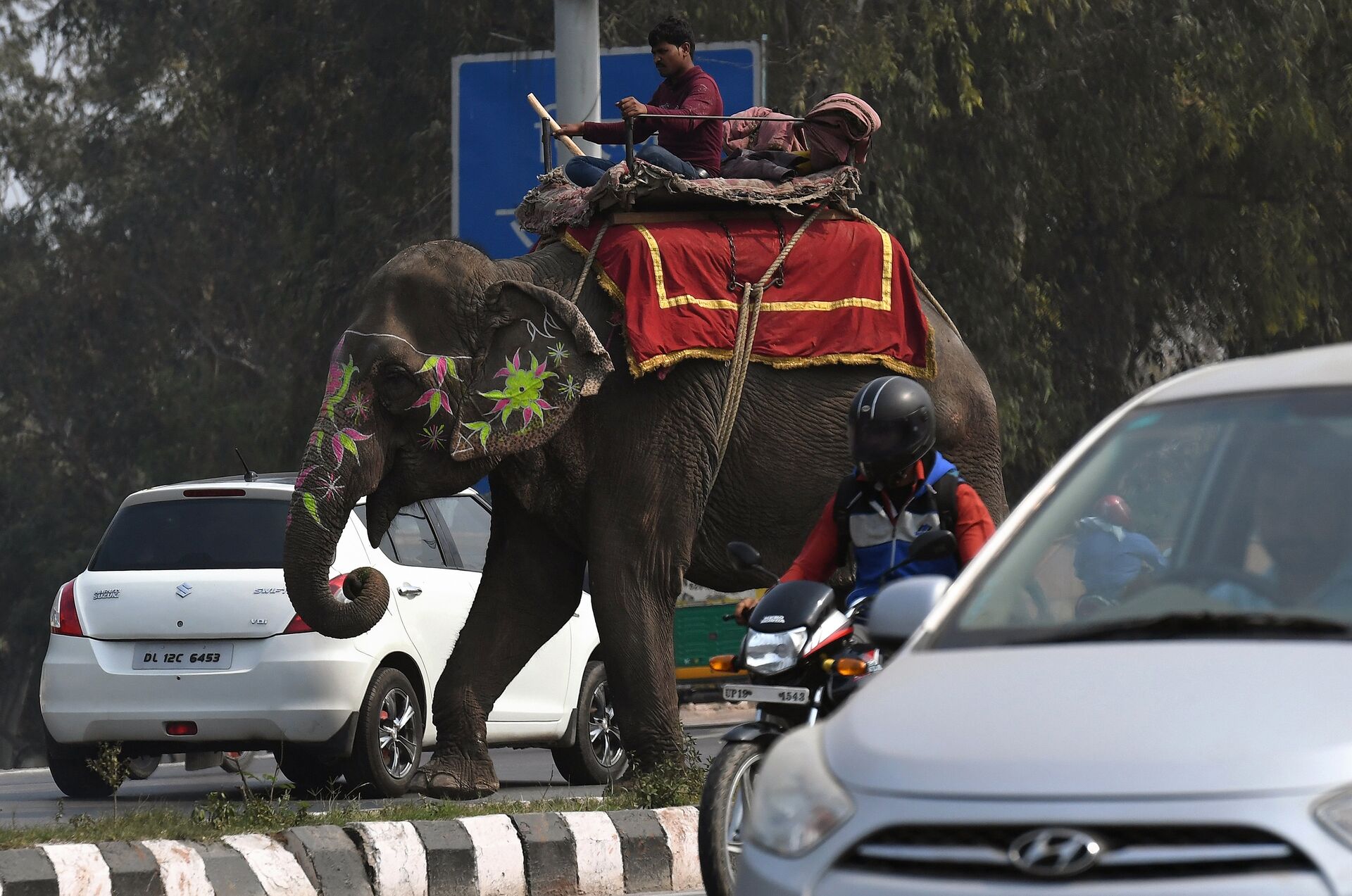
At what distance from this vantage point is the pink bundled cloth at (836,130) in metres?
10.3

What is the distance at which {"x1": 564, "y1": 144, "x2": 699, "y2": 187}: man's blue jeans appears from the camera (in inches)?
388

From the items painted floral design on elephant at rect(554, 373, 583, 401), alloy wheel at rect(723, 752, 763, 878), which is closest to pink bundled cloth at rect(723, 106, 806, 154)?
painted floral design on elephant at rect(554, 373, 583, 401)

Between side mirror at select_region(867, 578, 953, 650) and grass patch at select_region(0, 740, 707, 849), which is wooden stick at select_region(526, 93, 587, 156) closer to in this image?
grass patch at select_region(0, 740, 707, 849)

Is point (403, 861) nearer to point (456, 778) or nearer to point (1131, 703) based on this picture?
point (456, 778)

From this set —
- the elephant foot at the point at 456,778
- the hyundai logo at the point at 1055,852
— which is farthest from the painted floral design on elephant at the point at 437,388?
the hyundai logo at the point at 1055,852

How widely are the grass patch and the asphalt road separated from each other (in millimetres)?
641

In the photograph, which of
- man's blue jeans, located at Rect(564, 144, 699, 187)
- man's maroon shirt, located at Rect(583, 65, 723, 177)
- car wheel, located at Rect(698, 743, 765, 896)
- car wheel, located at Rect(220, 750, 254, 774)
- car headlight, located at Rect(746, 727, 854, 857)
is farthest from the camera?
car wheel, located at Rect(220, 750, 254, 774)

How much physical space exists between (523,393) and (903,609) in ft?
17.4

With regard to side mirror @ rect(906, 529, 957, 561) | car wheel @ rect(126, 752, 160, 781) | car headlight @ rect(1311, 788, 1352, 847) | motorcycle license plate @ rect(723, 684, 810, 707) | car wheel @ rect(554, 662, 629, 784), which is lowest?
→ car wheel @ rect(126, 752, 160, 781)

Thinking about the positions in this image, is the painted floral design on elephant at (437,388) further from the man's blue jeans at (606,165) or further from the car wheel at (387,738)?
the car wheel at (387,738)

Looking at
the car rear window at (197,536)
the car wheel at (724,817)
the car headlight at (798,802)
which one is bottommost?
the car rear window at (197,536)

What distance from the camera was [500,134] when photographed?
12469 millimetres

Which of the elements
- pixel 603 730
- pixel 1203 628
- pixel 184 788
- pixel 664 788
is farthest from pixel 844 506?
pixel 184 788

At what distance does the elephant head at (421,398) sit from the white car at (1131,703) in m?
5.00
